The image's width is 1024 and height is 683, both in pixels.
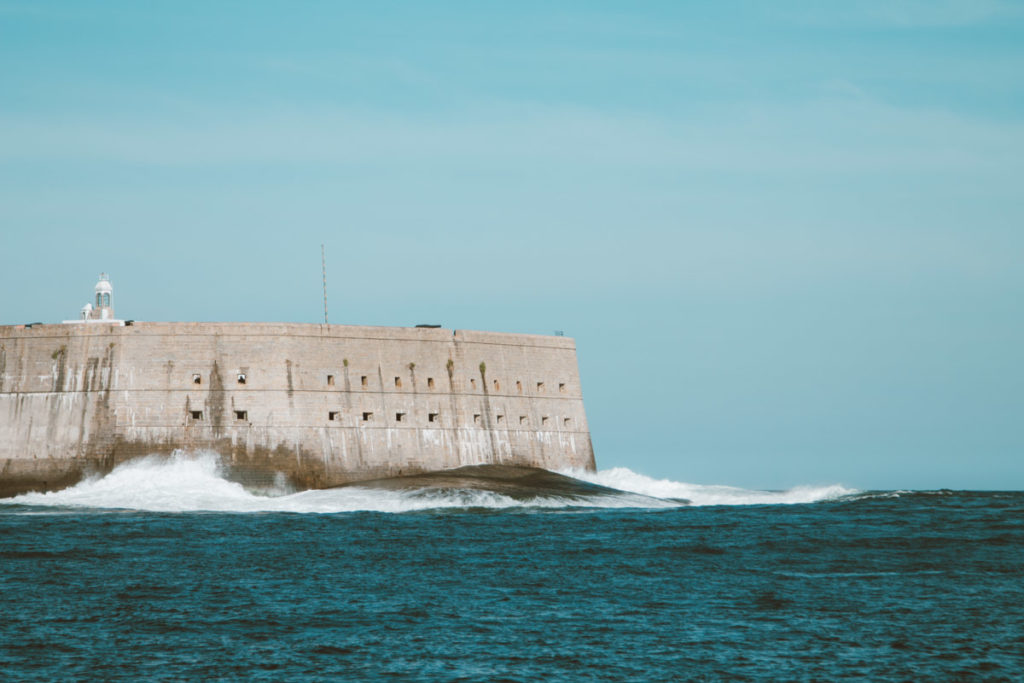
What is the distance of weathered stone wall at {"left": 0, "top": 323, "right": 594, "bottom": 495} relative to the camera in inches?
1560

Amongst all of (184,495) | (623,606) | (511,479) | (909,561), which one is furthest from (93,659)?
(511,479)

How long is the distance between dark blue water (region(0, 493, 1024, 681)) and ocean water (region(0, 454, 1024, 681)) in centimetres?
7

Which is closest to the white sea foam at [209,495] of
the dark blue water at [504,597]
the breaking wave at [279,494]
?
the breaking wave at [279,494]

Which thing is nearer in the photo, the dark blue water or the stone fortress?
the dark blue water

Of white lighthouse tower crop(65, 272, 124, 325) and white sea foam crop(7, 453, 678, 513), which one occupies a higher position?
white lighthouse tower crop(65, 272, 124, 325)

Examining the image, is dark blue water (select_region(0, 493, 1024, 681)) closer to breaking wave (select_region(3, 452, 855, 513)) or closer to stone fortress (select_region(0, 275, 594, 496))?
breaking wave (select_region(3, 452, 855, 513))

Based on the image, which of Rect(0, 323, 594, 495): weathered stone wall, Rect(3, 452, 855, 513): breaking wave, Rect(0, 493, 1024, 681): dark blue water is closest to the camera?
Rect(0, 493, 1024, 681): dark blue water

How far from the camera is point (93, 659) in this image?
714 inches

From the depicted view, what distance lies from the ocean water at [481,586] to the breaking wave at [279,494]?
8 centimetres

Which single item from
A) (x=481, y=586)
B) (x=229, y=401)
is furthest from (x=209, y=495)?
(x=481, y=586)

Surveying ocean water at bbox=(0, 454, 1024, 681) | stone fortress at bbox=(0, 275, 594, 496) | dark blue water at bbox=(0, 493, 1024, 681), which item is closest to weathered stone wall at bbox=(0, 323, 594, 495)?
stone fortress at bbox=(0, 275, 594, 496)

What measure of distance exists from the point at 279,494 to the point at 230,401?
120 inches

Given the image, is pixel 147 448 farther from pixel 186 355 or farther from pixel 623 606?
pixel 623 606

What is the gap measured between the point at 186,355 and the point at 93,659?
22713mm
